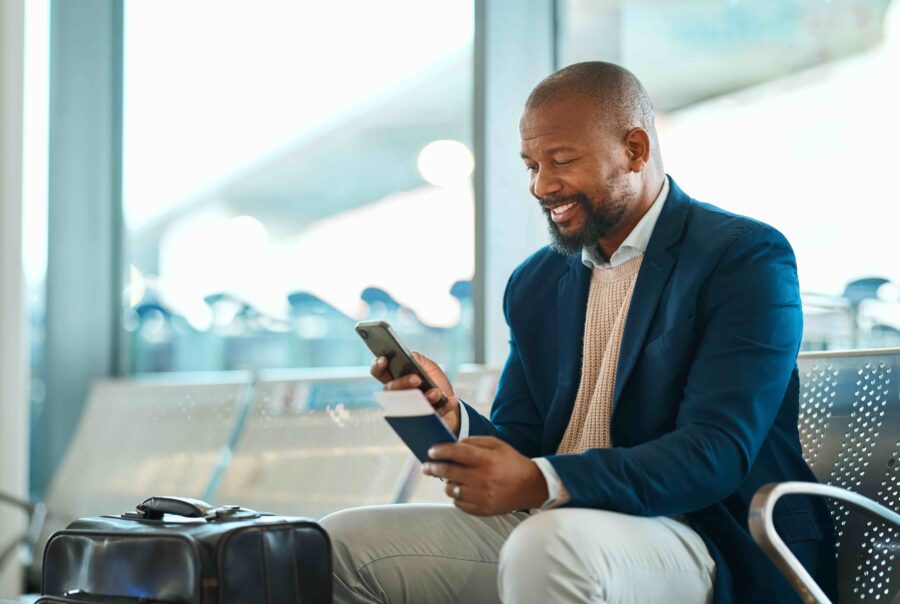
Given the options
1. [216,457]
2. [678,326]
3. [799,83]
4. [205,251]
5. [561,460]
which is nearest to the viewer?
[561,460]

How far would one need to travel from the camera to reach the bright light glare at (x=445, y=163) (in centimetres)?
467

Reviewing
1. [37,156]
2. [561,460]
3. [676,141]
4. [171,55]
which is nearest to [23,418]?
[37,156]

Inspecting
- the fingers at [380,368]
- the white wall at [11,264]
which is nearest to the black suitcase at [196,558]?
the fingers at [380,368]

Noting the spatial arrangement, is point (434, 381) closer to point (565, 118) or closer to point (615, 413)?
point (615, 413)

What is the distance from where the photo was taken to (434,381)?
2348 millimetres

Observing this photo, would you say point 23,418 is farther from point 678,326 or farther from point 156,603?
point 678,326

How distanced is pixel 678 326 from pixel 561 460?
1.23 ft

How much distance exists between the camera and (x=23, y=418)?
5.27 metres

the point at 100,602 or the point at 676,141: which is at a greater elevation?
the point at 676,141

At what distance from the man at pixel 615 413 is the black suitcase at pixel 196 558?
14 centimetres

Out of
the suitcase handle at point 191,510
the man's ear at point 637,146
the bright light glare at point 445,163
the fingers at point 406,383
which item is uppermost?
the bright light glare at point 445,163

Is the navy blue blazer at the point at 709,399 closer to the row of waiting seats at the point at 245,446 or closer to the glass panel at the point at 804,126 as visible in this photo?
the glass panel at the point at 804,126

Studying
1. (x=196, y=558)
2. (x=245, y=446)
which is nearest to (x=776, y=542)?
(x=196, y=558)

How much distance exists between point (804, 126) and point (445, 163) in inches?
65.0
